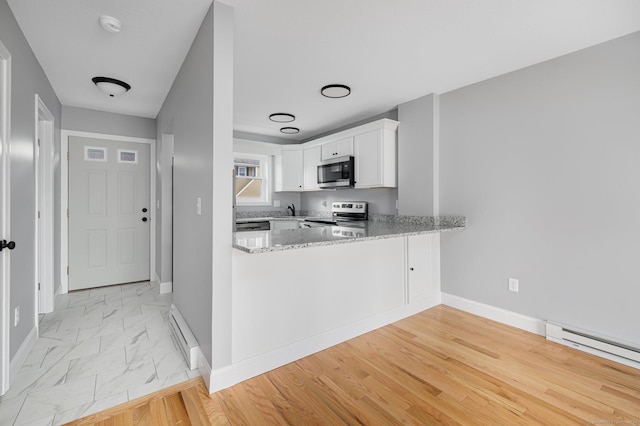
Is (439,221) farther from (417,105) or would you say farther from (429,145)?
(417,105)

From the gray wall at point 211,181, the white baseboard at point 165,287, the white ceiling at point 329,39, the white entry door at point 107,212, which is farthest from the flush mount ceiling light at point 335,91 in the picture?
the white baseboard at point 165,287

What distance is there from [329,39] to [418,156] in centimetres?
183

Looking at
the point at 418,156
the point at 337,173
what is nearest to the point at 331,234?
the point at 418,156

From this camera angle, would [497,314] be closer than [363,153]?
Yes

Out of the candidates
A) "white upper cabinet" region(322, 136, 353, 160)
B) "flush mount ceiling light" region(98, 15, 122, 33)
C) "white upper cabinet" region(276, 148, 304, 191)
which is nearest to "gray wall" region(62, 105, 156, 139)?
"white upper cabinet" region(276, 148, 304, 191)

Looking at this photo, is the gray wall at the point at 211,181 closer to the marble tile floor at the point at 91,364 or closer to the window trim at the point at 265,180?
the marble tile floor at the point at 91,364

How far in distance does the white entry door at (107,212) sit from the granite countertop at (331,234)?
2736 mm

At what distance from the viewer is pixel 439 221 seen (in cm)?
339

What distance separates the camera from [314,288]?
92.6 inches

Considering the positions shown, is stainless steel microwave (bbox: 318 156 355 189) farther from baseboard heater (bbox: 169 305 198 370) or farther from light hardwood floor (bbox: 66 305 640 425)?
baseboard heater (bbox: 169 305 198 370)

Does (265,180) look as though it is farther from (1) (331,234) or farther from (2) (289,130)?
(1) (331,234)

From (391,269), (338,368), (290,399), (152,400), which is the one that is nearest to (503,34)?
(391,269)

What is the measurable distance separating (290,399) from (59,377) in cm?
160

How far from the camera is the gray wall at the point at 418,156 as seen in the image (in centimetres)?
339
